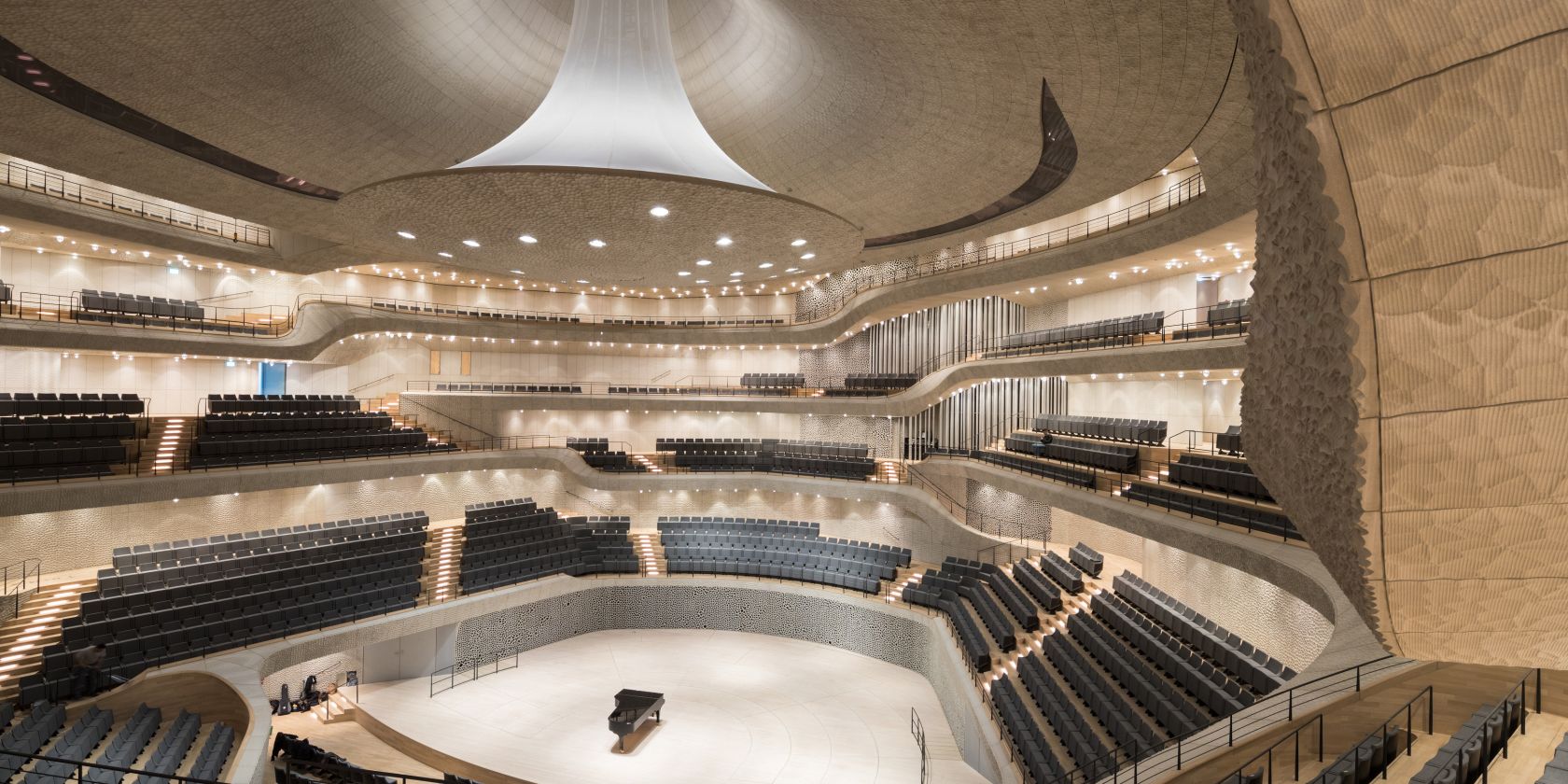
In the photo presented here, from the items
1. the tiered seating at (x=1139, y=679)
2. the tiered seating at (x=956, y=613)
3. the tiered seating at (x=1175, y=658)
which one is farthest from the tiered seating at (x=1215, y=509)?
the tiered seating at (x=956, y=613)

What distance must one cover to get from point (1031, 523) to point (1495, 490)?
20.0 metres

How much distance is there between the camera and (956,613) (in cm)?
1842

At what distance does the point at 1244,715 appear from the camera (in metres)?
8.09

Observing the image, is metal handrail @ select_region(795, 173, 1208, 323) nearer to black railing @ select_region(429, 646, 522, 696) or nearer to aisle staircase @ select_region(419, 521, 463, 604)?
aisle staircase @ select_region(419, 521, 463, 604)

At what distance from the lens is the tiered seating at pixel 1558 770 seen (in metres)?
5.10

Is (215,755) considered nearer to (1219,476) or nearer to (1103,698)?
(1103,698)

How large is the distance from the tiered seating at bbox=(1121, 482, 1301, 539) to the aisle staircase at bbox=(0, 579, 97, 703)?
19949 millimetres

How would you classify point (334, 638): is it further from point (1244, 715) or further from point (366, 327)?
point (1244, 715)

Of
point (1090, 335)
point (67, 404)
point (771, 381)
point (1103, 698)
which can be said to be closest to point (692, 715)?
point (1103, 698)

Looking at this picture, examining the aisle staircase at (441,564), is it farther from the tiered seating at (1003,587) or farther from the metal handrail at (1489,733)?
the metal handrail at (1489,733)

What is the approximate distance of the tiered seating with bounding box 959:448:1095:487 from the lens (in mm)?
16625

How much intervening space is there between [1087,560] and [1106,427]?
4094mm

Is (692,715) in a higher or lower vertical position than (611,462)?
lower

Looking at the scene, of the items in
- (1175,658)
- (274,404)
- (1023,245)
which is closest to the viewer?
(1175,658)
